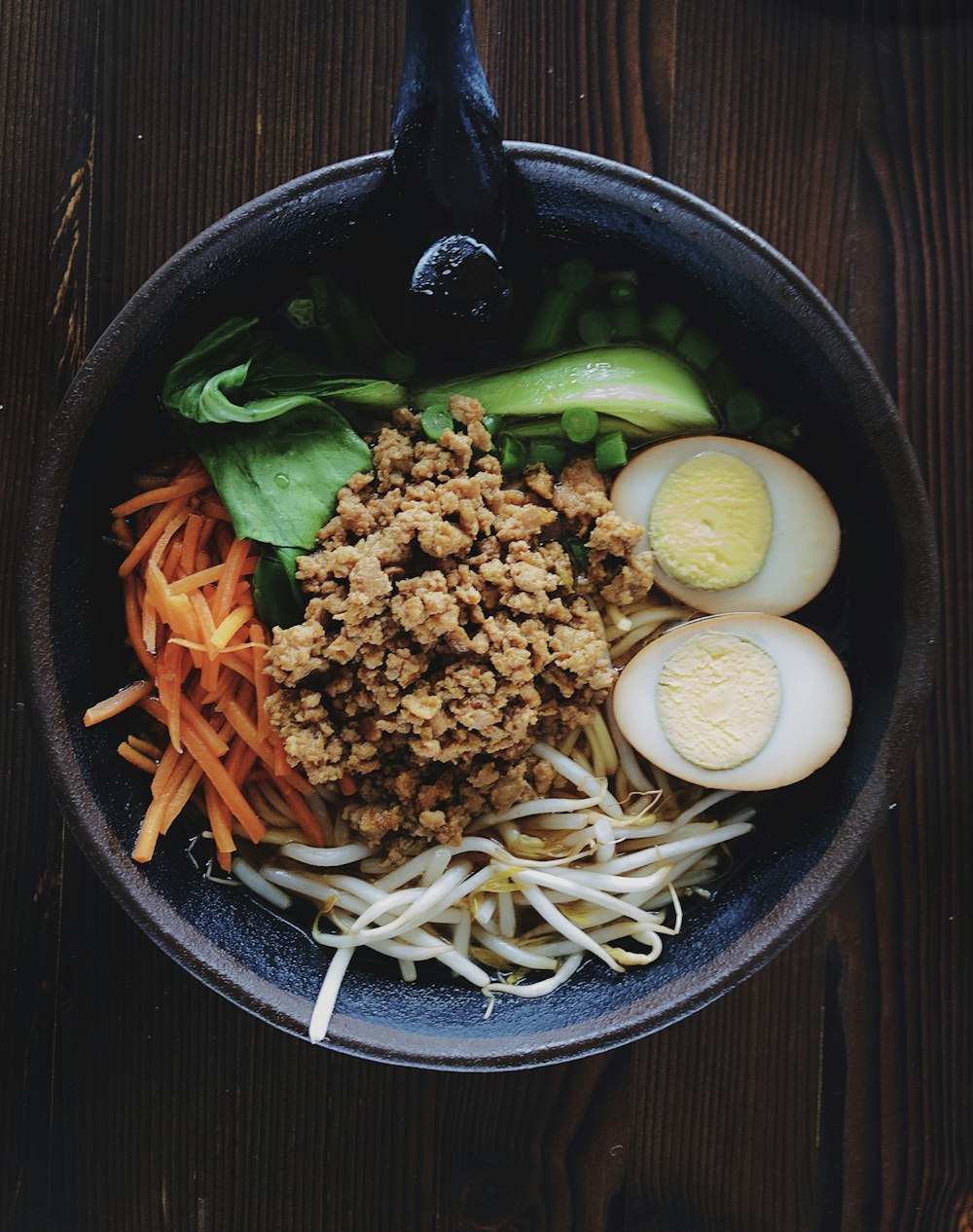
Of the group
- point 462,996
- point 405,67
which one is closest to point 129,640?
point 462,996

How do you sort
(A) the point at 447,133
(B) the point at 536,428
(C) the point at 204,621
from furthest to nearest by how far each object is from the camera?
(B) the point at 536,428
(C) the point at 204,621
(A) the point at 447,133

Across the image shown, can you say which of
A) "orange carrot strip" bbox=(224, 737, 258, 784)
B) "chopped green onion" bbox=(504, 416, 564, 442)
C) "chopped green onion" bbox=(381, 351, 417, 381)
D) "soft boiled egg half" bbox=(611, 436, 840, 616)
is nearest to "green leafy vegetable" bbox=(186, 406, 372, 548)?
"chopped green onion" bbox=(381, 351, 417, 381)

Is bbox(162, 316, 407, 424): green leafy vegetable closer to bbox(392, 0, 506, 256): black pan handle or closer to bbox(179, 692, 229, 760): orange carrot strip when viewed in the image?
bbox(392, 0, 506, 256): black pan handle

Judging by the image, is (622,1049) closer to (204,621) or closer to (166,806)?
(166,806)

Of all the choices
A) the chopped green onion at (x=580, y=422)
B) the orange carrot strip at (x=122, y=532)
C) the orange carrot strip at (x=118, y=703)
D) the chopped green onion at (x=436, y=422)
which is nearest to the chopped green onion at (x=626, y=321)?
the chopped green onion at (x=580, y=422)

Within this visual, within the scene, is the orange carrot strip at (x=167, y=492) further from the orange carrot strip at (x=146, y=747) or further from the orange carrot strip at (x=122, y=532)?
the orange carrot strip at (x=146, y=747)

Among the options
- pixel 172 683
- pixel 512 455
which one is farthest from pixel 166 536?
pixel 512 455

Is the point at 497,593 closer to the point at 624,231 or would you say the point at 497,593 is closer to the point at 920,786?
the point at 624,231

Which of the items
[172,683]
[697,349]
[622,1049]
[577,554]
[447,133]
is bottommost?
[622,1049]
